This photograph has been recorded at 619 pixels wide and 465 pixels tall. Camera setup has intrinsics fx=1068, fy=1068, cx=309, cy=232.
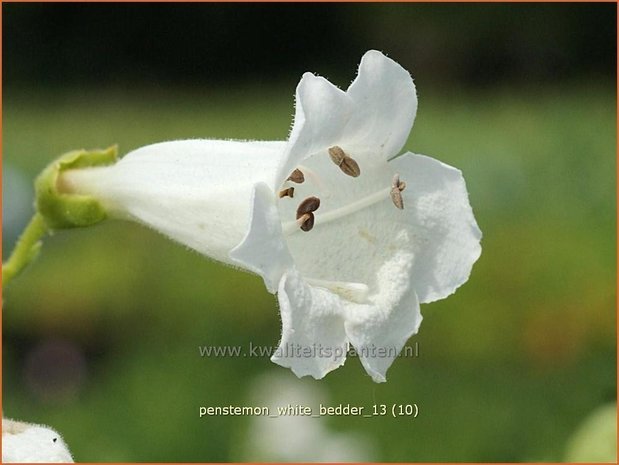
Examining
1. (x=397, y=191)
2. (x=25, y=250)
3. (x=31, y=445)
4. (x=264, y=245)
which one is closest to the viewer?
(x=264, y=245)

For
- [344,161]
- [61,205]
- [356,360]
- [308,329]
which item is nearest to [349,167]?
[344,161]

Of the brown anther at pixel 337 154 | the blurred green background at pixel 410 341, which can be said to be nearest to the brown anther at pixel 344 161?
the brown anther at pixel 337 154

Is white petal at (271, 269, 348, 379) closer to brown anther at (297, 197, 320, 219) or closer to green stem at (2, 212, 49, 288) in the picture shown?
brown anther at (297, 197, 320, 219)

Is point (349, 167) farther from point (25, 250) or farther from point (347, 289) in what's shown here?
point (25, 250)

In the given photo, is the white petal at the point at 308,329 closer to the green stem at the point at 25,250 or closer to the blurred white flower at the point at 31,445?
the blurred white flower at the point at 31,445

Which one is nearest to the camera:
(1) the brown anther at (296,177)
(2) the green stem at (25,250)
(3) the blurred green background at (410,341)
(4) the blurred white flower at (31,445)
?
(4) the blurred white flower at (31,445)

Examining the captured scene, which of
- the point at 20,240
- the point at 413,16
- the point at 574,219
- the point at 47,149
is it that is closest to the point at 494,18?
the point at 413,16
